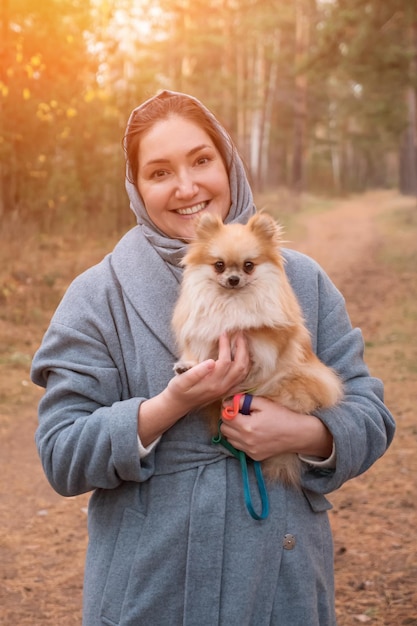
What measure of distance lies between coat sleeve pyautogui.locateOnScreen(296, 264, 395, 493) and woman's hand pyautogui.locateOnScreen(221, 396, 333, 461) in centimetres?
7

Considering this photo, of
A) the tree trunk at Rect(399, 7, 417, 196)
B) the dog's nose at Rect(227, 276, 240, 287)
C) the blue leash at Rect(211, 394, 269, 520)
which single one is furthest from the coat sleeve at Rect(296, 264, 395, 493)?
the tree trunk at Rect(399, 7, 417, 196)

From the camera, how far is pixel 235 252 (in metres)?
2.67

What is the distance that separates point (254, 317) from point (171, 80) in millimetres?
27785

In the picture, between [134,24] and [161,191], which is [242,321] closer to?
[161,191]

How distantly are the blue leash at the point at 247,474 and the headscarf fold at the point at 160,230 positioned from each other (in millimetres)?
601

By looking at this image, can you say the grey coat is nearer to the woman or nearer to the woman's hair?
the woman

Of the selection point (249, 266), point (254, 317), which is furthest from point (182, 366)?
point (249, 266)

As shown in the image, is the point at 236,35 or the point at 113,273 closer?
the point at 113,273

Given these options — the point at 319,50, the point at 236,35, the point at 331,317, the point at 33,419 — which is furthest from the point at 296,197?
the point at 331,317

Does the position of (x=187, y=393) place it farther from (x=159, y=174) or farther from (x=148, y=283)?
(x=159, y=174)

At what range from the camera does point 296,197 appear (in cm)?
3153

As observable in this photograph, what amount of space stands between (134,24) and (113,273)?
31644mm

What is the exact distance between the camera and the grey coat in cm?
235

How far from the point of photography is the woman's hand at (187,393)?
2.26 m
